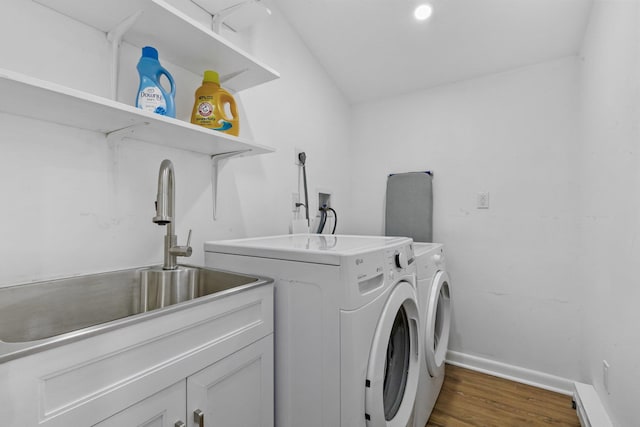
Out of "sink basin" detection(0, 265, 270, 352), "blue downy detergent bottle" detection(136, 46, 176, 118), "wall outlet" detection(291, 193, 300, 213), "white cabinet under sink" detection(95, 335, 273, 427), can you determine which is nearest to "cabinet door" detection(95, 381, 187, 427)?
"white cabinet under sink" detection(95, 335, 273, 427)

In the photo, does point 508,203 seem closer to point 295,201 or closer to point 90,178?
point 295,201

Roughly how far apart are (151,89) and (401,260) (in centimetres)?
122

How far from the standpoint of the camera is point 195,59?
4.62 ft

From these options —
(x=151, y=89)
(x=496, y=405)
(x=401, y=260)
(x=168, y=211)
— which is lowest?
(x=496, y=405)

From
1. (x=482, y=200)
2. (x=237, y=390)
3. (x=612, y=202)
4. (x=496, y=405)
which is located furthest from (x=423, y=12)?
(x=496, y=405)

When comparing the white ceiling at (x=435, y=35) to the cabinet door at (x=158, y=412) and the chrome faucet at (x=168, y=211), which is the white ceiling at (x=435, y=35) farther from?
the cabinet door at (x=158, y=412)

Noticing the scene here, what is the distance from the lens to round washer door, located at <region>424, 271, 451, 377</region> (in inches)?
62.8

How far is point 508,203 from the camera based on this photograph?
7.44 ft

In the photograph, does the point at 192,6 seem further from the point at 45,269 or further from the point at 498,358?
the point at 498,358

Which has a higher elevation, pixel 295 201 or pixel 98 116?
pixel 98 116

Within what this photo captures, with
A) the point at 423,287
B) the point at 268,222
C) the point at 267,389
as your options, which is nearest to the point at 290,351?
the point at 267,389

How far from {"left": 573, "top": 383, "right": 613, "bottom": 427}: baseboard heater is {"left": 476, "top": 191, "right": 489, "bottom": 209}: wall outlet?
1.25 metres

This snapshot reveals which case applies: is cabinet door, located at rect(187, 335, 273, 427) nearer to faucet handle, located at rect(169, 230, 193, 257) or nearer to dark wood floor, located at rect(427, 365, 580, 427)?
faucet handle, located at rect(169, 230, 193, 257)

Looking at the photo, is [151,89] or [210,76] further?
[210,76]
